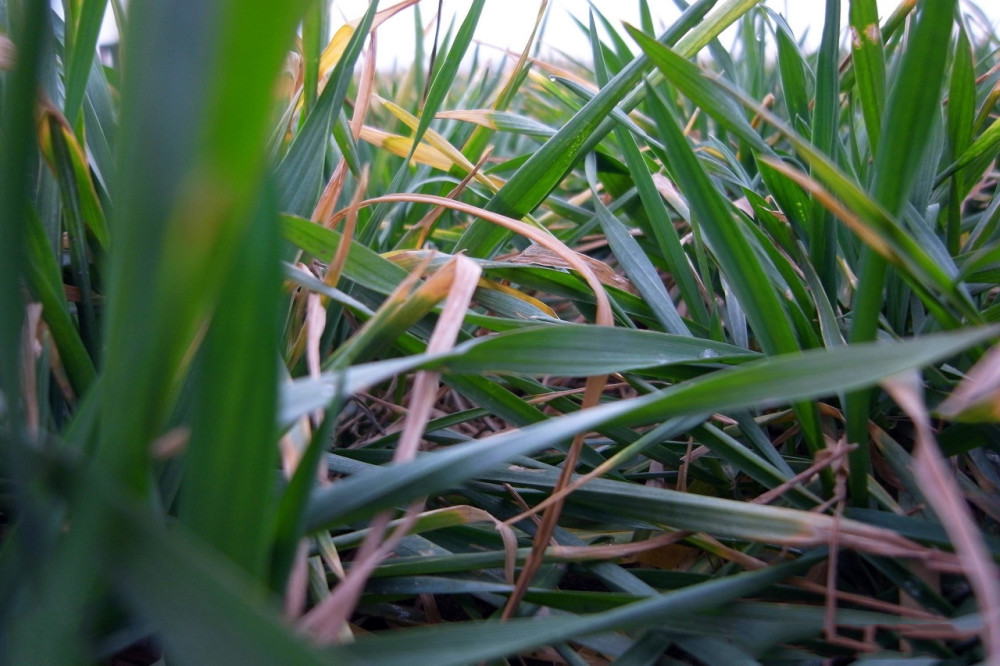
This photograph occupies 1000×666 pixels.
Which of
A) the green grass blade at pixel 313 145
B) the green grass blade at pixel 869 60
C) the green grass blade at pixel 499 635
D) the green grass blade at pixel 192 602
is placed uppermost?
the green grass blade at pixel 869 60

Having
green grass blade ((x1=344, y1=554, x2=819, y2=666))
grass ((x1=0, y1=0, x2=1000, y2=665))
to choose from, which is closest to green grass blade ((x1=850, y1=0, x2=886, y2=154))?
grass ((x1=0, y1=0, x2=1000, y2=665))

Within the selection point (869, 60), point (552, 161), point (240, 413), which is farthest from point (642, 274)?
point (240, 413)

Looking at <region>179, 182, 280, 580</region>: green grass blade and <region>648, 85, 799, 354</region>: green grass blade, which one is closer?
<region>179, 182, 280, 580</region>: green grass blade

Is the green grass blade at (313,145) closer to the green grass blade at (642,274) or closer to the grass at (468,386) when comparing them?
the grass at (468,386)

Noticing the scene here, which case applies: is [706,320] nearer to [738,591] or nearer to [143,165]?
[738,591]

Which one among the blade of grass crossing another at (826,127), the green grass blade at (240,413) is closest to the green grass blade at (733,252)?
the blade of grass crossing another at (826,127)

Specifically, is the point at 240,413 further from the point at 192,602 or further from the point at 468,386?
the point at 468,386

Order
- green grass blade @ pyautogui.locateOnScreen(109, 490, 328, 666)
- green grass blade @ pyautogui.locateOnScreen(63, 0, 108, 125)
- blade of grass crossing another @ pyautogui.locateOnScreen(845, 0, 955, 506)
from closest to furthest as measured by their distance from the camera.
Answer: green grass blade @ pyautogui.locateOnScreen(109, 490, 328, 666) → blade of grass crossing another @ pyautogui.locateOnScreen(845, 0, 955, 506) → green grass blade @ pyautogui.locateOnScreen(63, 0, 108, 125)

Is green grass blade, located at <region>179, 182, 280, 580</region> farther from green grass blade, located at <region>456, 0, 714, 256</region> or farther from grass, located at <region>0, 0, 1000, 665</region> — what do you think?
green grass blade, located at <region>456, 0, 714, 256</region>

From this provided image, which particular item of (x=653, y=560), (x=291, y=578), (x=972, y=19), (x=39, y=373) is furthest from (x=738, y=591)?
(x=972, y=19)
